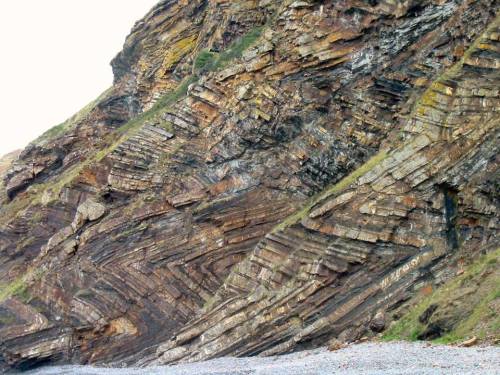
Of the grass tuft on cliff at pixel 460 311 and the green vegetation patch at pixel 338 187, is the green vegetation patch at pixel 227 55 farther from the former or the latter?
the grass tuft on cliff at pixel 460 311

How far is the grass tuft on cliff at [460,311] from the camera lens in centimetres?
1938

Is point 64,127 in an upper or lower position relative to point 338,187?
upper

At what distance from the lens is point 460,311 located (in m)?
20.8

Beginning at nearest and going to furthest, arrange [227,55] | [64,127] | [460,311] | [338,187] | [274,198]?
[460,311]
[338,187]
[274,198]
[227,55]
[64,127]

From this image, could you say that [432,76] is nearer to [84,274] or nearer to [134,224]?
[134,224]

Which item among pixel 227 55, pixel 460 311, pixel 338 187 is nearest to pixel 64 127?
pixel 227 55

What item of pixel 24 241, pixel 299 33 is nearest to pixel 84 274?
pixel 24 241

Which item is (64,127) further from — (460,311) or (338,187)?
(460,311)

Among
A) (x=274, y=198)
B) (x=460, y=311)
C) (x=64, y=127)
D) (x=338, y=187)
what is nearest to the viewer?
(x=460, y=311)

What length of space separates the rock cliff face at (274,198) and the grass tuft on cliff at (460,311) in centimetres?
128

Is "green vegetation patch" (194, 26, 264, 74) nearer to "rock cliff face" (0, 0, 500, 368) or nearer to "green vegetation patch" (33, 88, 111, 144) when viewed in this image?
"rock cliff face" (0, 0, 500, 368)

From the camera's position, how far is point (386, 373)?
17.0 m

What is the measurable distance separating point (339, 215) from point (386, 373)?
11165 mm

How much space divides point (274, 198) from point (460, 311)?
13272 mm
